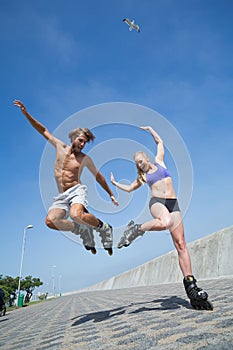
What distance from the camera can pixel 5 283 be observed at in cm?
5066

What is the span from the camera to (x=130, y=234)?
4301 mm

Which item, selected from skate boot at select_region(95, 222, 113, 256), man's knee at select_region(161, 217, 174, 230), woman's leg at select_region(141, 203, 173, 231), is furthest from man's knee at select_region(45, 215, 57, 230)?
man's knee at select_region(161, 217, 174, 230)

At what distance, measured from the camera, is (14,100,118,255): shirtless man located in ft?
14.7

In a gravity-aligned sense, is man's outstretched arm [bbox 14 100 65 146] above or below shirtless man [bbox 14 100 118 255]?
above

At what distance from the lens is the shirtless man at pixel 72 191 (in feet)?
14.7

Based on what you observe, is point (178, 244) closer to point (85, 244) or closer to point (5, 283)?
point (85, 244)

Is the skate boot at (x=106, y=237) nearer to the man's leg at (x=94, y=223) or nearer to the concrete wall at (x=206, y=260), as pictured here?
the man's leg at (x=94, y=223)

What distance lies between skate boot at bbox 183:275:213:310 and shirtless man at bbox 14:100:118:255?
1304 mm

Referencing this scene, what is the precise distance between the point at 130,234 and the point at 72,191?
1106 millimetres

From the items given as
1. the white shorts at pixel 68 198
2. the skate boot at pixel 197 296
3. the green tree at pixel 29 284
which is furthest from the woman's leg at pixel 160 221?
the green tree at pixel 29 284

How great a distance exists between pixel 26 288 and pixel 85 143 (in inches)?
2448

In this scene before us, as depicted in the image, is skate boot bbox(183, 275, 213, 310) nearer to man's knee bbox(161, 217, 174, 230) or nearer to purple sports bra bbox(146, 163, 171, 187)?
man's knee bbox(161, 217, 174, 230)

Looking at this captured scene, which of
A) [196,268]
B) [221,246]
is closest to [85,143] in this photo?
[221,246]

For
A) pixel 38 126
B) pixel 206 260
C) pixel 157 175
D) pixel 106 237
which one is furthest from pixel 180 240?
pixel 206 260
